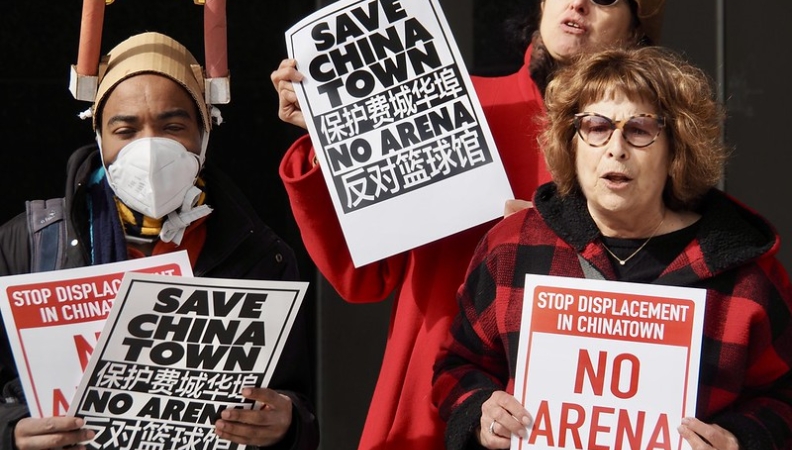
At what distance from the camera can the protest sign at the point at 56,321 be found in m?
3.16

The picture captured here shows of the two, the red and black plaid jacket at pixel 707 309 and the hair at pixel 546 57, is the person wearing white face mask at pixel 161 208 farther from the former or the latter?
the hair at pixel 546 57

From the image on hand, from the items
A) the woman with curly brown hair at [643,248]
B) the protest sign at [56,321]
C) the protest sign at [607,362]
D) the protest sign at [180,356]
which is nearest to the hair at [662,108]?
the woman with curly brown hair at [643,248]

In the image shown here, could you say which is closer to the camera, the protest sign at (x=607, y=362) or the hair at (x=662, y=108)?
the protest sign at (x=607, y=362)

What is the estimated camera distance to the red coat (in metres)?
3.62

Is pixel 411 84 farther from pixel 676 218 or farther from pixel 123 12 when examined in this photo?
pixel 123 12

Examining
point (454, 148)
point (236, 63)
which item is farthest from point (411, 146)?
point (236, 63)

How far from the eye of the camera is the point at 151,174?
3357mm

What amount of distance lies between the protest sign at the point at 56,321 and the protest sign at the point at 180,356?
0.10m

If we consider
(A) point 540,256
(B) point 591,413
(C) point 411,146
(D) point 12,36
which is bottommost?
(B) point 591,413

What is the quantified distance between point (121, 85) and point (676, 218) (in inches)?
55.4

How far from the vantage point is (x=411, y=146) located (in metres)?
3.58

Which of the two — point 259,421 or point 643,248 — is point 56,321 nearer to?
point 259,421

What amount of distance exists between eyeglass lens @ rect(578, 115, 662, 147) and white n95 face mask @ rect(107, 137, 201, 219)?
40.2 inches

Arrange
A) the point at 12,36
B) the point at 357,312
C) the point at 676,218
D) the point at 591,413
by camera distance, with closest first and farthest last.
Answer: the point at 591,413 → the point at 676,218 → the point at 12,36 → the point at 357,312
